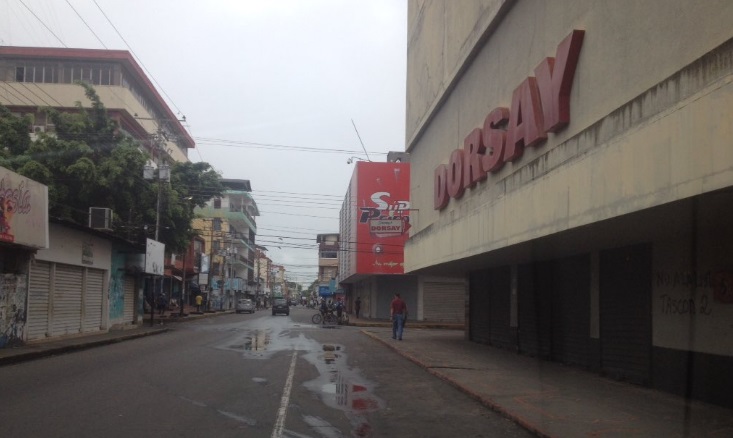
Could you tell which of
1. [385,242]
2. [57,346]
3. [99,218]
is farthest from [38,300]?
[385,242]

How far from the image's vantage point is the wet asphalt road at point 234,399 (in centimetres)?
823

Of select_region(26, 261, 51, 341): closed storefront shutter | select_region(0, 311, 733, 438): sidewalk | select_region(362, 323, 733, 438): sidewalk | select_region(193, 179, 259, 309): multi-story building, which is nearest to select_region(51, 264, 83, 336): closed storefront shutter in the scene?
select_region(26, 261, 51, 341): closed storefront shutter

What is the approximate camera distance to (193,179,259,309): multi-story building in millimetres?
76162

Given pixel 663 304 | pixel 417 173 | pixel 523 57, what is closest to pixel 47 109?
pixel 417 173

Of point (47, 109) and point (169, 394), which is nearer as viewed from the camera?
point (169, 394)

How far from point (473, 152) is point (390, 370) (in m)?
6.11

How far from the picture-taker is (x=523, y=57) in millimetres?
14023

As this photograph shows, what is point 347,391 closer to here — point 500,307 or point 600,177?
point 600,177

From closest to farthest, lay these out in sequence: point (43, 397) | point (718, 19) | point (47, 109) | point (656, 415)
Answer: point (718, 19) → point (656, 415) → point (43, 397) → point (47, 109)

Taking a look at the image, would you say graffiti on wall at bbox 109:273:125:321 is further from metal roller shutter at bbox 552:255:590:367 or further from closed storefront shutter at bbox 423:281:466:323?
closed storefront shutter at bbox 423:281:466:323

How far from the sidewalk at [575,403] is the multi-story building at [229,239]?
5627 centimetres

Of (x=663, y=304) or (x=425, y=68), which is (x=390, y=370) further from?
(x=425, y=68)

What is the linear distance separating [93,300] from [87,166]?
252 inches

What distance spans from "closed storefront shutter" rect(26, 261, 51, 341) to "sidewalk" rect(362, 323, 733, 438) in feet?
43.3
